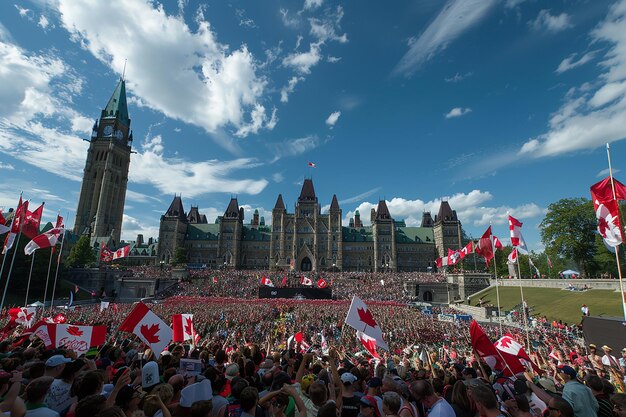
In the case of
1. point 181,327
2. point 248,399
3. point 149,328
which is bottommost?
point 181,327

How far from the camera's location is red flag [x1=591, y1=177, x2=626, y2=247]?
456 inches

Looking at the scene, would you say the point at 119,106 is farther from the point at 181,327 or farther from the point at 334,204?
the point at 181,327

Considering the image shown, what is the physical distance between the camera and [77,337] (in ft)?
32.2

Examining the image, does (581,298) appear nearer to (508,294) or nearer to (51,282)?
(508,294)

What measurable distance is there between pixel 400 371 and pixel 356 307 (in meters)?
2.41

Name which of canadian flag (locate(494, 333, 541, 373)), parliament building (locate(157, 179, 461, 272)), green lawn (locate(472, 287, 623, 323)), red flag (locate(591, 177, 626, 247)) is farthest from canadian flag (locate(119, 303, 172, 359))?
parliament building (locate(157, 179, 461, 272))

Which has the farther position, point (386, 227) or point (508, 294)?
point (386, 227)

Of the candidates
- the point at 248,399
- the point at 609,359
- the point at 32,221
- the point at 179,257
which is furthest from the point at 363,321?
the point at 179,257

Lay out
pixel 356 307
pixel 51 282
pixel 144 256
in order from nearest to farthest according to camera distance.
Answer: pixel 356 307, pixel 51 282, pixel 144 256

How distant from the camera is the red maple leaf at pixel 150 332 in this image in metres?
8.59

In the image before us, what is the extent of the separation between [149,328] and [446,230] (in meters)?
92.3

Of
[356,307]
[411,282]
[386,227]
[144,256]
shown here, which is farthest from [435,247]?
[356,307]

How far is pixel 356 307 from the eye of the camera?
9.41m

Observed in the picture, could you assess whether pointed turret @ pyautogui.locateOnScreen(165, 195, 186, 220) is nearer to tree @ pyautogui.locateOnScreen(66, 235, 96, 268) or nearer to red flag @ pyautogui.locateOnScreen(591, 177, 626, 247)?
tree @ pyautogui.locateOnScreen(66, 235, 96, 268)
